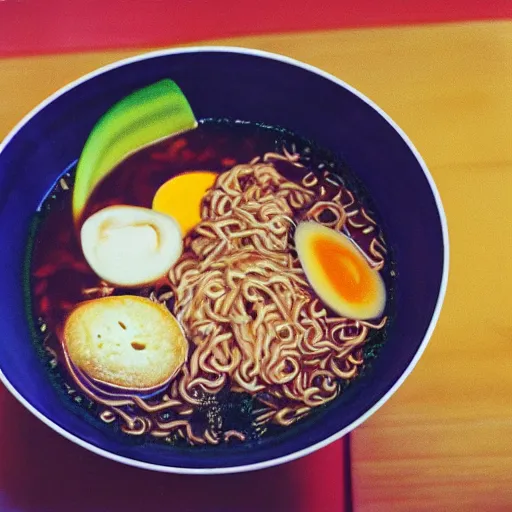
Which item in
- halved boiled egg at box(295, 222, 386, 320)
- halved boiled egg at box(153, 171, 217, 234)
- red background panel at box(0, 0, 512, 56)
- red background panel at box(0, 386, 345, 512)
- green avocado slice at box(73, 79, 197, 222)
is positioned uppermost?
red background panel at box(0, 0, 512, 56)

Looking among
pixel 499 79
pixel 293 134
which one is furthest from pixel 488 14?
pixel 293 134

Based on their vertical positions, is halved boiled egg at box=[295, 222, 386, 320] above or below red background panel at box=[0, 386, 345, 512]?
above

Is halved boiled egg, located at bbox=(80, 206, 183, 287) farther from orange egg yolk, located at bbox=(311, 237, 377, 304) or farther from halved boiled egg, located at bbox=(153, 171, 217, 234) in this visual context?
orange egg yolk, located at bbox=(311, 237, 377, 304)

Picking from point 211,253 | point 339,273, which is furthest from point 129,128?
point 339,273

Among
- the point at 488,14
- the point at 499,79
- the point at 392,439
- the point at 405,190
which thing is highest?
the point at 488,14

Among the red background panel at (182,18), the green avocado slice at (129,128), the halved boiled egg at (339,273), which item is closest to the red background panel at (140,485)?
the halved boiled egg at (339,273)

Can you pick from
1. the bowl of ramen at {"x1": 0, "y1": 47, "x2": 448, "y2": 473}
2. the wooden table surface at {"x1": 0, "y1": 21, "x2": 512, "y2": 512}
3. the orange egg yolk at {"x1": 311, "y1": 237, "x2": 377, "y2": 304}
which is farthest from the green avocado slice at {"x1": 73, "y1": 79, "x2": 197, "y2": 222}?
the orange egg yolk at {"x1": 311, "y1": 237, "x2": 377, "y2": 304}

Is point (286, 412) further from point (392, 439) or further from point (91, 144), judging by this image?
point (91, 144)
